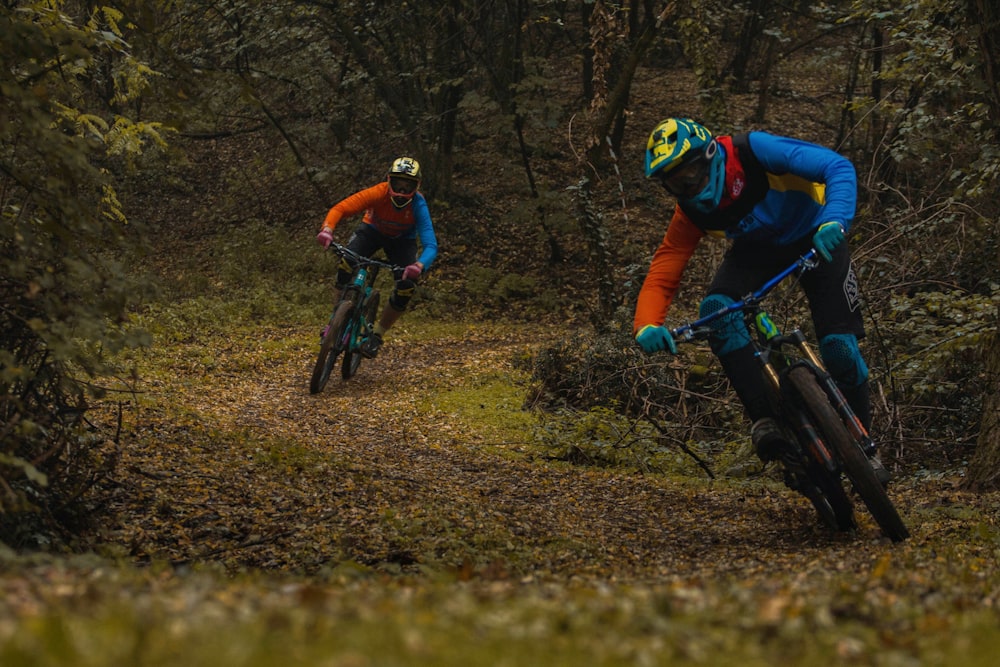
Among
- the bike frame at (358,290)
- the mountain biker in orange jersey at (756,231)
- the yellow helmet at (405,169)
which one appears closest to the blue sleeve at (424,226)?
the yellow helmet at (405,169)

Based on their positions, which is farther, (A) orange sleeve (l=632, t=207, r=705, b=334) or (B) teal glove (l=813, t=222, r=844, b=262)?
(A) orange sleeve (l=632, t=207, r=705, b=334)

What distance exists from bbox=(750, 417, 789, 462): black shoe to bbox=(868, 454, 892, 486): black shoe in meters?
0.48

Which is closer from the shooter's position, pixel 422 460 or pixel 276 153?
pixel 422 460

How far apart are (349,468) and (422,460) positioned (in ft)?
4.07

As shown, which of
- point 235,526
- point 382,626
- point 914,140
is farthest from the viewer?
point 914,140

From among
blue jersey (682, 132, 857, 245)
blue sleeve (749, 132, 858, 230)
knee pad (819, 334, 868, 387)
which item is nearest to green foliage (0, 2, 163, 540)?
blue jersey (682, 132, 857, 245)

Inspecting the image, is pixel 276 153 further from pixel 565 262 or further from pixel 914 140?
pixel 914 140

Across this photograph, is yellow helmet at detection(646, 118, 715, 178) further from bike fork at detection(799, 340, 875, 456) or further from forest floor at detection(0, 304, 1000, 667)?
forest floor at detection(0, 304, 1000, 667)

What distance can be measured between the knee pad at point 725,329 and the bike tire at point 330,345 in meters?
6.41

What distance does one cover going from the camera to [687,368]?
11109 millimetres

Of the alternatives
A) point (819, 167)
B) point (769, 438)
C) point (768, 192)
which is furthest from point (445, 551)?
point (819, 167)

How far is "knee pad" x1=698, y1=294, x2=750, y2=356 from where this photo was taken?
245 inches

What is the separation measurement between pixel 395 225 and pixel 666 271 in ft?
20.4

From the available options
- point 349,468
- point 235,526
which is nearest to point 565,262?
point 349,468
